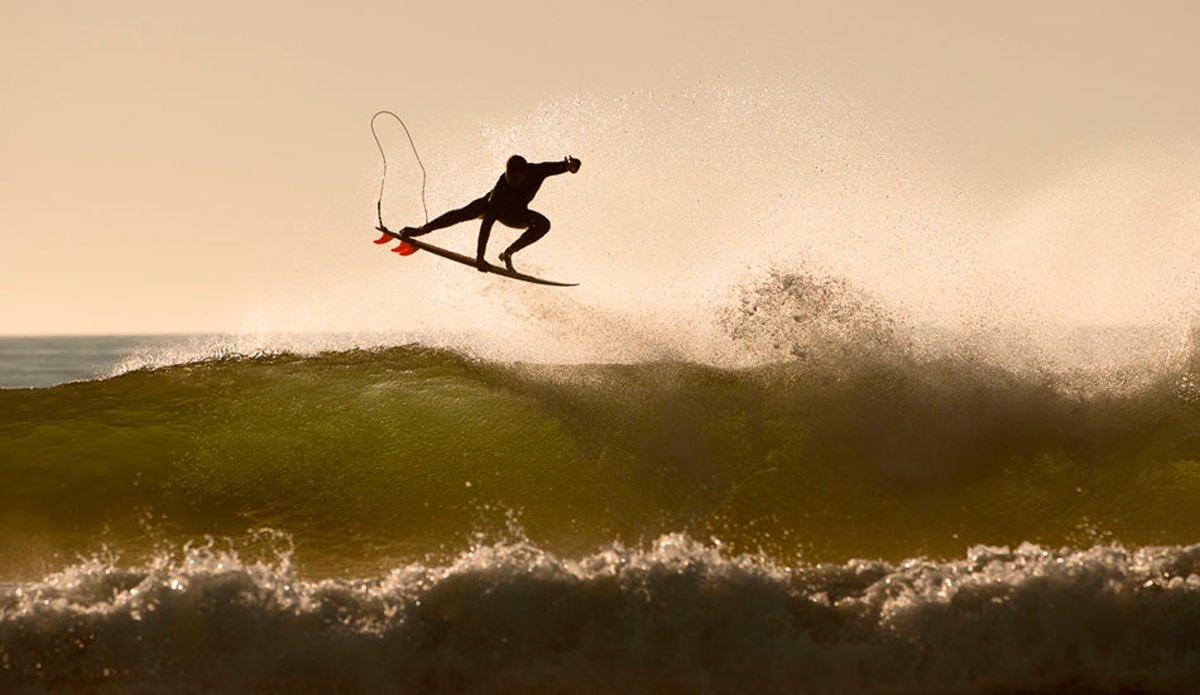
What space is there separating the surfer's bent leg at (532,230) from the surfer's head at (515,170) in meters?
0.39

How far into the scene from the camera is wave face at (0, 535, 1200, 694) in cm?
475

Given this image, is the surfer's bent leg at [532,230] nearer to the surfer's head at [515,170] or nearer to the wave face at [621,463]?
the surfer's head at [515,170]

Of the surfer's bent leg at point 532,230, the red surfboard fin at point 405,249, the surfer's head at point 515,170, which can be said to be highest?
the surfer's head at point 515,170

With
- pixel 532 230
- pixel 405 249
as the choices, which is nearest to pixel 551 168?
pixel 532 230

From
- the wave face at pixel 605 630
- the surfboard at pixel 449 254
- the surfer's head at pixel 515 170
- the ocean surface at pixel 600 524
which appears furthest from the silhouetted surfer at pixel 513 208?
the wave face at pixel 605 630

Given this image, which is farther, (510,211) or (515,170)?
(510,211)

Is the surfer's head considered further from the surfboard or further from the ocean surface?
the ocean surface

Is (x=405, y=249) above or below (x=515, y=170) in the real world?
below

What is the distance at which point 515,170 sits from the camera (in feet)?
27.5

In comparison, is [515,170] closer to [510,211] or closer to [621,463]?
[510,211]

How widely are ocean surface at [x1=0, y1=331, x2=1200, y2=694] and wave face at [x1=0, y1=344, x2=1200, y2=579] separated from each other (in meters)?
0.03

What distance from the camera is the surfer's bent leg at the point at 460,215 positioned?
347 inches

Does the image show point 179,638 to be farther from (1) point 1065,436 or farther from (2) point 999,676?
(1) point 1065,436

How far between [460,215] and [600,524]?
328cm
